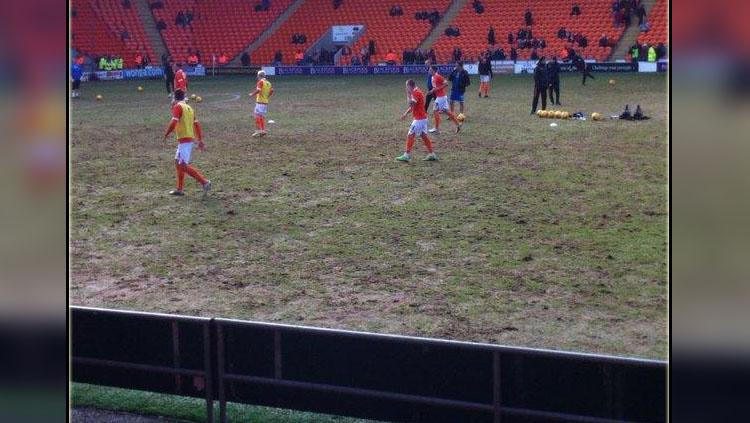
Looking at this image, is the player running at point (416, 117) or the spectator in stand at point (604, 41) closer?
the player running at point (416, 117)

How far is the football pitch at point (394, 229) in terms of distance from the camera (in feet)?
27.6

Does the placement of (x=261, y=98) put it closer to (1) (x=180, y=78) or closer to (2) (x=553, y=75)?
(1) (x=180, y=78)

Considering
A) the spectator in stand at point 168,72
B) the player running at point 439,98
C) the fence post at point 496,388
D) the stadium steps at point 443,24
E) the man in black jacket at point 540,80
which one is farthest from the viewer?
the spectator in stand at point 168,72

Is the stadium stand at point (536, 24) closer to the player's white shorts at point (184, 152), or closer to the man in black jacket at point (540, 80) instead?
the man in black jacket at point (540, 80)

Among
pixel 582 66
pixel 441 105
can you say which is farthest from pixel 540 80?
pixel 441 105

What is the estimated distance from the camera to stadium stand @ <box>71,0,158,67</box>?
13855mm

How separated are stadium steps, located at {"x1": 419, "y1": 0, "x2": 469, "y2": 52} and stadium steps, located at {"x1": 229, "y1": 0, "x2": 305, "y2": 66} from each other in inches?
102

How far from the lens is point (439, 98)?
679 inches

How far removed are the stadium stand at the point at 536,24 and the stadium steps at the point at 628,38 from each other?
132mm

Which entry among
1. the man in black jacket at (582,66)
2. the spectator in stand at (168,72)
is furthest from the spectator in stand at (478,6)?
the spectator in stand at (168,72)

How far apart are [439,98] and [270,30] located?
4337 mm
